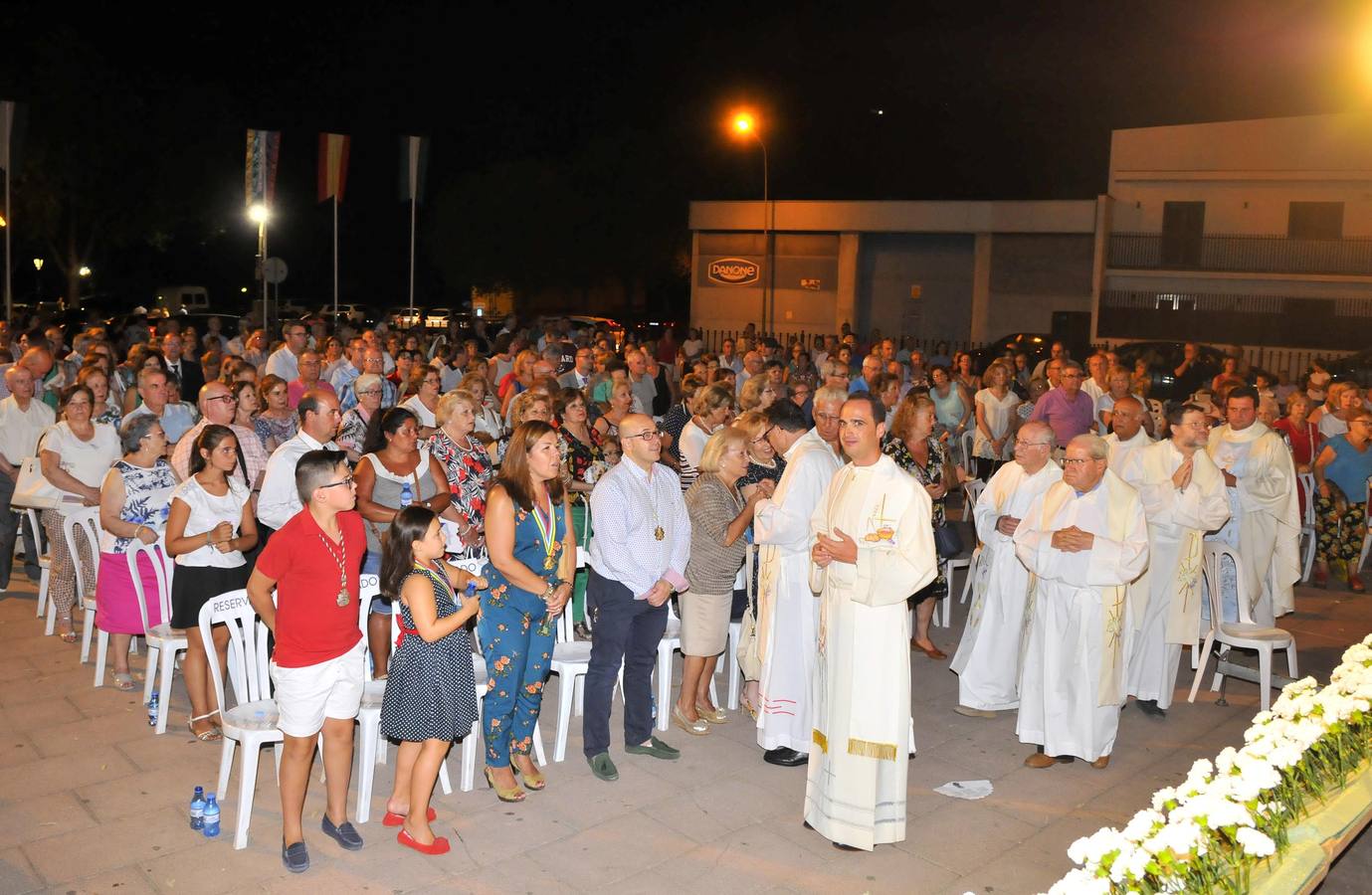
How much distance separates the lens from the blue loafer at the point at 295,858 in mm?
5043

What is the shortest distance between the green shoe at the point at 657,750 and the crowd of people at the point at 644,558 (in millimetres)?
13

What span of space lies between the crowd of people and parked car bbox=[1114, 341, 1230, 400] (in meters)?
12.3

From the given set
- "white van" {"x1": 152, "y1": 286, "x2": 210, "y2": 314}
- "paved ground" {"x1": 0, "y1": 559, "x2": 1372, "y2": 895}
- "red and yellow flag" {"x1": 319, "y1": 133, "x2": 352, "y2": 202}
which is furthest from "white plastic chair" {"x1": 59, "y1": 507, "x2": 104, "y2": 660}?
"white van" {"x1": 152, "y1": 286, "x2": 210, "y2": 314}

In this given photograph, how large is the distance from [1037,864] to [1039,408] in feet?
25.9

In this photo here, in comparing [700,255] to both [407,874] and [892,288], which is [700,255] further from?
[407,874]

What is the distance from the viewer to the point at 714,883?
5.05 m

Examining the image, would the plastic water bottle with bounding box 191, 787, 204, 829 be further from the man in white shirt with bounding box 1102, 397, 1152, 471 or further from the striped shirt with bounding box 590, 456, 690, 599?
the man in white shirt with bounding box 1102, 397, 1152, 471

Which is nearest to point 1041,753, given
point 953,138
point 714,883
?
point 714,883

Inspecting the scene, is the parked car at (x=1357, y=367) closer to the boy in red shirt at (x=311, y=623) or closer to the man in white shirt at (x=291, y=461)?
the man in white shirt at (x=291, y=461)

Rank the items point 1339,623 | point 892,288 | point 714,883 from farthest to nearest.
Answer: point 892,288 → point 1339,623 → point 714,883

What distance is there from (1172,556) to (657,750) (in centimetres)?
362

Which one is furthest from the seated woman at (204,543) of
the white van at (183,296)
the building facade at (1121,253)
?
the white van at (183,296)

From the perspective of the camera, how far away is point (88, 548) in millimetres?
8000

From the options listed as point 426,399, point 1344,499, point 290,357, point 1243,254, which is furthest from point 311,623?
point 1243,254
